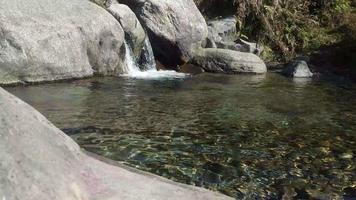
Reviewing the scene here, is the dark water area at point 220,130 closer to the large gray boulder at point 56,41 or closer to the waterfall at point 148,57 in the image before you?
the large gray boulder at point 56,41

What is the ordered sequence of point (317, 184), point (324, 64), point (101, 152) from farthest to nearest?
point (324, 64) < point (101, 152) < point (317, 184)

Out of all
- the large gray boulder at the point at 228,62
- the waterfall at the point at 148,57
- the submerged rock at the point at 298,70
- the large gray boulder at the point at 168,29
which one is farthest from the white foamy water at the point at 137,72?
the submerged rock at the point at 298,70

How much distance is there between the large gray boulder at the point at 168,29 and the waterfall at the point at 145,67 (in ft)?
2.43

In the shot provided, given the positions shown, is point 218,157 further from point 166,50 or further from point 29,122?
point 166,50

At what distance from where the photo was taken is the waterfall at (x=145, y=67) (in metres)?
16.4

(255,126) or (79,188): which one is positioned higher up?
(79,188)

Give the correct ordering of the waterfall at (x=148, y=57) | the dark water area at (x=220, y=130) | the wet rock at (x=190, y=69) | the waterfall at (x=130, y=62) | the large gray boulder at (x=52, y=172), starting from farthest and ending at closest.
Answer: the wet rock at (x=190, y=69) → the waterfall at (x=148, y=57) → the waterfall at (x=130, y=62) → the dark water area at (x=220, y=130) → the large gray boulder at (x=52, y=172)

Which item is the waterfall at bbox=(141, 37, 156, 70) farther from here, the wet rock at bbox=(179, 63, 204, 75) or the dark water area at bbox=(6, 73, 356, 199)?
the dark water area at bbox=(6, 73, 356, 199)

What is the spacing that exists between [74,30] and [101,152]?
7652 mm

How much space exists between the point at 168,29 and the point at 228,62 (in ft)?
7.42

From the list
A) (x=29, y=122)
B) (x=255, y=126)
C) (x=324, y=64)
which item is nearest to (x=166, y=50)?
(x=324, y=64)

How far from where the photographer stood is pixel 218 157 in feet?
25.2

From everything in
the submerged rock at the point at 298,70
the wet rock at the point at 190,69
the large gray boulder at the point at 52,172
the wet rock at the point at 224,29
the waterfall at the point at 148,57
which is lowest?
the wet rock at the point at 190,69

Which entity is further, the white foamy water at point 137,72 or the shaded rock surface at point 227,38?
the shaded rock surface at point 227,38
